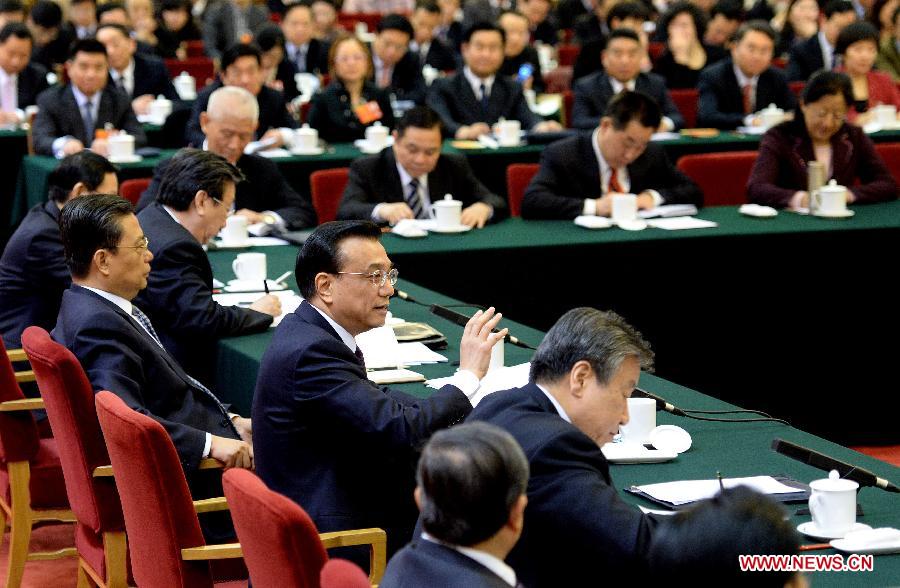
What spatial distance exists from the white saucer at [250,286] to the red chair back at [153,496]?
70.8 inches

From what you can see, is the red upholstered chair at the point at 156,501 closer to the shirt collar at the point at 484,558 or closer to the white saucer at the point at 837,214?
the shirt collar at the point at 484,558

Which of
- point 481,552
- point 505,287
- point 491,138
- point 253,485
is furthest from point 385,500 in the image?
point 491,138

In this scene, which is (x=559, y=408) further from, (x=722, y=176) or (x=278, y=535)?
(x=722, y=176)

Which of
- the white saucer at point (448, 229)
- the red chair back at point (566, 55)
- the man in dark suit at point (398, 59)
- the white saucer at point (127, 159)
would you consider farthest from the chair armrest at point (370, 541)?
the red chair back at point (566, 55)

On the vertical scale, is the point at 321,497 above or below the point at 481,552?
below

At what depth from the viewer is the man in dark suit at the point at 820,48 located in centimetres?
1040

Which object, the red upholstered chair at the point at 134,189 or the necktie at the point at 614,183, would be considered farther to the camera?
the necktie at the point at 614,183

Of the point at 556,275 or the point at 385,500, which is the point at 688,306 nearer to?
the point at 556,275

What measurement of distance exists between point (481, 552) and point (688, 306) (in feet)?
12.4

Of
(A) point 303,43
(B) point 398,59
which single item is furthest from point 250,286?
(A) point 303,43

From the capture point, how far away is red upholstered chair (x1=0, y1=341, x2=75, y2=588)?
3826mm

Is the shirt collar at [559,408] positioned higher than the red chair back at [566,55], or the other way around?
the shirt collar at [559,408]

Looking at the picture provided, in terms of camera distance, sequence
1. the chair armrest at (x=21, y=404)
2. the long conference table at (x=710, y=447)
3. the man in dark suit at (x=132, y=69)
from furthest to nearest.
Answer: the man in dark suit at (x=132, y=69), the chair armrest at (x=21, y=404), the long conference table at (x=710, y=447)

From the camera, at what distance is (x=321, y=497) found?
2996 millimetres
